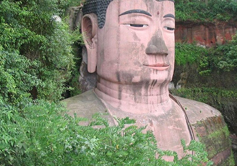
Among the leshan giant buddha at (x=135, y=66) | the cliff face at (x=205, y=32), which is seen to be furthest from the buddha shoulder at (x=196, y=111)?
the cliff face at (x=205, y=32)

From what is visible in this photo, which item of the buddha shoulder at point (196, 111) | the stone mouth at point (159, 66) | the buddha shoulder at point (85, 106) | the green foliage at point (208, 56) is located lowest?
the buddha shoulder at point (196, 111)

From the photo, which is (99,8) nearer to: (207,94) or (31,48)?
(31,48)

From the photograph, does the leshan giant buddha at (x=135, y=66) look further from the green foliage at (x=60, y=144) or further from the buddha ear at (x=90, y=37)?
the green foliage at (x=60, y=144)

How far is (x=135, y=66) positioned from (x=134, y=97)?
0.54 meters

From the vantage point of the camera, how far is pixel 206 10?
9031 millimetres

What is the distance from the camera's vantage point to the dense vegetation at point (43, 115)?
A: 77.2 inches

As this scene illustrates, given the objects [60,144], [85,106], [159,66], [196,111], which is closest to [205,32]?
[196,111]

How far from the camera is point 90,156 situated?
6.51ft

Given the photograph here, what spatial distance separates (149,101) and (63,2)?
212 centimetres

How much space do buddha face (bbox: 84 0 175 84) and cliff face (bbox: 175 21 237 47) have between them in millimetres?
4691

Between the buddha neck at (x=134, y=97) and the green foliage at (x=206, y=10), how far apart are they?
4.82 metres

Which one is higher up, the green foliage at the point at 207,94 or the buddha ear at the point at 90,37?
the buddha ear at the point at 90,37

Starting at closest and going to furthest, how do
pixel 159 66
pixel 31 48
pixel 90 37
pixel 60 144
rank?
1. pixel 60 144
2. pixel 31 48
3. pixel 159 66
4. pixel 90 37

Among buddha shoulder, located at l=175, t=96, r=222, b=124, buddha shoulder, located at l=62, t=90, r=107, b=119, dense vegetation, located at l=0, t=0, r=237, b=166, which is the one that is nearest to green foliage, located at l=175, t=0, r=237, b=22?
buddha shoulder, located at l=175, t=96, r=222, b=124
